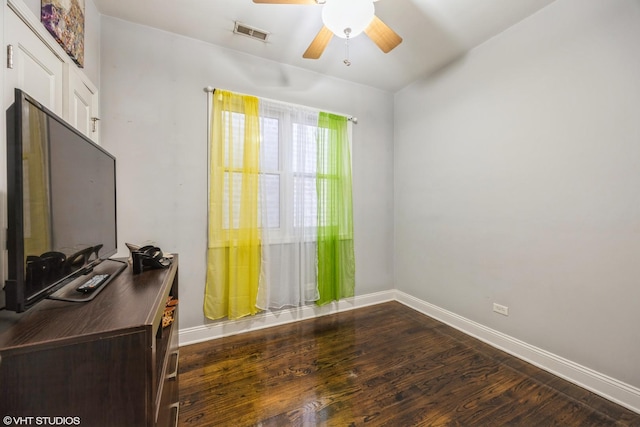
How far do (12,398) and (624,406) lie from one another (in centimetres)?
291

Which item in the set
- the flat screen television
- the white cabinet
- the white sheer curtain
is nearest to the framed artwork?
the white cabinet

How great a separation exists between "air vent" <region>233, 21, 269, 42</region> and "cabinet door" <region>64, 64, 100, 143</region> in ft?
3.96

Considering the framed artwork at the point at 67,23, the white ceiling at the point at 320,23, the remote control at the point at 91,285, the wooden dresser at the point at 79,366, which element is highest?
the white ceiling at the point at 320,23

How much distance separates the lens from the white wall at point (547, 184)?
5.28 ft

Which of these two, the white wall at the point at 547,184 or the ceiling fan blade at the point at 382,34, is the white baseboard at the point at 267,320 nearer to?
the white wall at the point at 547,184

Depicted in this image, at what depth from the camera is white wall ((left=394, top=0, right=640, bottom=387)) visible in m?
1.61

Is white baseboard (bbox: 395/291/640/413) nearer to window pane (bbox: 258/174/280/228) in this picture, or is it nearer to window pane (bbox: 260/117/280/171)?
window pane (bbox: 258/174/280/228)

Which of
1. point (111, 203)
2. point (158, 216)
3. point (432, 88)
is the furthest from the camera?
point (432, 88)

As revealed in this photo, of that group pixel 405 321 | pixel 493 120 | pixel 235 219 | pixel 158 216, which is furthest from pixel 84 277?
pixel 493 120

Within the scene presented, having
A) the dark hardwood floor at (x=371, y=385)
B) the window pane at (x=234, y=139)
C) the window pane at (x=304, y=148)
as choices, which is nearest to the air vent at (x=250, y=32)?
the window pane at (x=234, y=139)

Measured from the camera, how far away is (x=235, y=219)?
2.39 m

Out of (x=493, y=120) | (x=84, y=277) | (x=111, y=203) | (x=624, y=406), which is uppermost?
(x=493, y=120)

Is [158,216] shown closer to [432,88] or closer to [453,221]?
[453,221]

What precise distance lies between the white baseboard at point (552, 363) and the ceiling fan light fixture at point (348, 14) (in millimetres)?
2671
